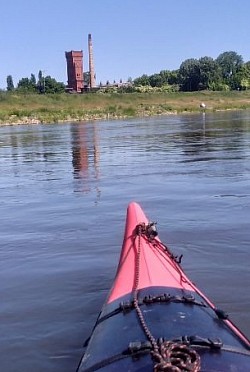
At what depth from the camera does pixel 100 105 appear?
257ft

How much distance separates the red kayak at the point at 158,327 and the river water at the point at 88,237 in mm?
898

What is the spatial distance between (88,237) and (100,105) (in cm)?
7098

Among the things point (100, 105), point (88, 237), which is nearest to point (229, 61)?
point (100, 105)

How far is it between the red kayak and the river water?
898 millimetres

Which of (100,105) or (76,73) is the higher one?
(76,73)

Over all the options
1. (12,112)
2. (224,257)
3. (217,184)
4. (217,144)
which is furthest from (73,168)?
(12,112)

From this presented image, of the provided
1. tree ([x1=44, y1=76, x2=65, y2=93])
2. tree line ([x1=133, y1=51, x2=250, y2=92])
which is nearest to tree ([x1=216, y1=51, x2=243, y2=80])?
tree line ([x1=133, y1=51, x2=250, y2=92])

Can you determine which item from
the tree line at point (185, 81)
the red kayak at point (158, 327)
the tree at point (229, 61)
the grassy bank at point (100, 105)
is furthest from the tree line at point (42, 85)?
the red kayak at point (158, 327)

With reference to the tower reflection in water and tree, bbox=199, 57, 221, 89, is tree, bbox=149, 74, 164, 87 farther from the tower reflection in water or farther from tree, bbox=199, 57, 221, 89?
the tower reflection in water

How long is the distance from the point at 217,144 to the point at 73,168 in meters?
8.20

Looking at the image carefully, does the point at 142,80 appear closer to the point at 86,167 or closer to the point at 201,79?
the point at 201,79

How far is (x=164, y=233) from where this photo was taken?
27.6ft

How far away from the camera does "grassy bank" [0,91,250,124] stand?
6634cm

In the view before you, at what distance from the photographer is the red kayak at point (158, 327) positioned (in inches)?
115
